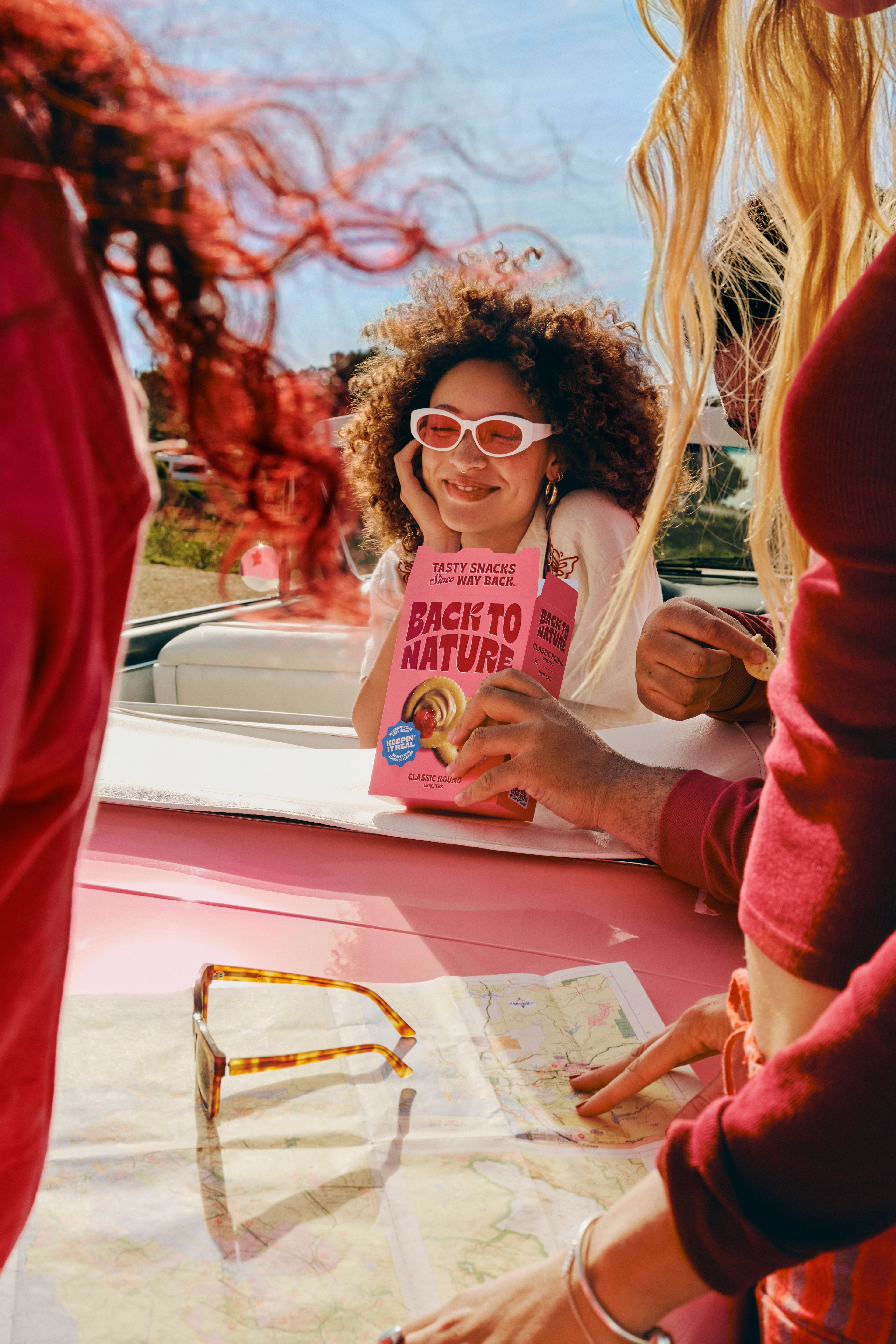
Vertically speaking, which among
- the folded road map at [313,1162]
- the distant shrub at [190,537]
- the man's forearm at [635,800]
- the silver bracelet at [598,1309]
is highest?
the distant shrub at [190,537]

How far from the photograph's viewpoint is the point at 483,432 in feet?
5.98

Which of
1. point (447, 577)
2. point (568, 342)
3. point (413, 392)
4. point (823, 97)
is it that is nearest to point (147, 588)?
point (447, 577)

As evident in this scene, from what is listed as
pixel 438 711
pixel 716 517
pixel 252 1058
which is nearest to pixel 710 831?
pixel 438 711

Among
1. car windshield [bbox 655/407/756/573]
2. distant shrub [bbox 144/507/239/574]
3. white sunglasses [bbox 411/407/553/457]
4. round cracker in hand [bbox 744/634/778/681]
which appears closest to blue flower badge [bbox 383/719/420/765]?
round cracker in hand [bbox 744/634/778/681]

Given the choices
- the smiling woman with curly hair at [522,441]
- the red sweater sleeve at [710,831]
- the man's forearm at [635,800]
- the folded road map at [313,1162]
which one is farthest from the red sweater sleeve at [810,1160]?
the smiling woman with curly hair at [522,441]

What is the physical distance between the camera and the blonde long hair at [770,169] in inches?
37.0

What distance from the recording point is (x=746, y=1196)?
1.36ft

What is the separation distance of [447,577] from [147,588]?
546mm

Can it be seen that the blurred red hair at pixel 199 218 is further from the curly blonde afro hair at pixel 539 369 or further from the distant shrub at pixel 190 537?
the curly blonde afro hair at pixel 539 369

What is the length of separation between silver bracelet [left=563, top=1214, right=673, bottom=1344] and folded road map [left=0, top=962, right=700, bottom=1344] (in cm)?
11

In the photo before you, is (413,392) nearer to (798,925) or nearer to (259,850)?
(259,850)

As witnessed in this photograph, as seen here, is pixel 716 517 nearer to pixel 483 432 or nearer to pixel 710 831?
pixel 483 432

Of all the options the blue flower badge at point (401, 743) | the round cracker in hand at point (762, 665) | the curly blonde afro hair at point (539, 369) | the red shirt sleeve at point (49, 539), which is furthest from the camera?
the curly blonde afro hair at point (539, 369)

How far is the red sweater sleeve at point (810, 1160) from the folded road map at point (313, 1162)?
7.3 inches
